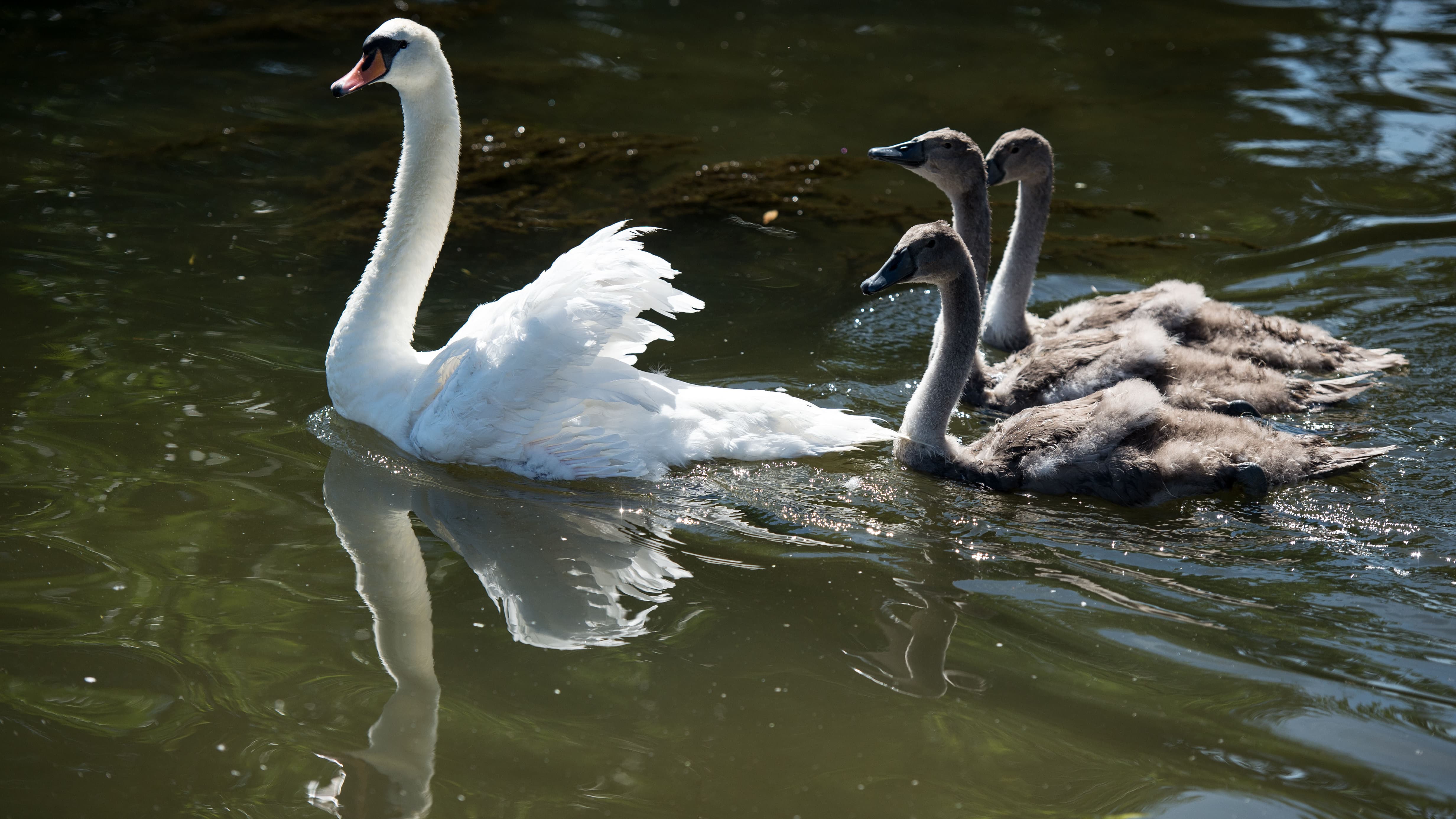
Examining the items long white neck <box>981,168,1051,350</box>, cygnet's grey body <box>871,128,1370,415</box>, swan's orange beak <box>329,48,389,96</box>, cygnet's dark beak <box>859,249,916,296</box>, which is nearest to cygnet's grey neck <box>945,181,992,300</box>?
cygnet's grey body <box>871,128,1370,415</box>

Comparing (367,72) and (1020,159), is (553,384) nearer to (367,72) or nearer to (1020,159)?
(367,72)

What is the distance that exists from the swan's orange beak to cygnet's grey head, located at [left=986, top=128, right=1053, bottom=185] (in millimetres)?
3567

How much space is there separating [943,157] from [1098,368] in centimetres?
151

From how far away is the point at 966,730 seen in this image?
4.17m

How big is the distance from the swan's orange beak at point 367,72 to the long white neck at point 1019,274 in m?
3.75

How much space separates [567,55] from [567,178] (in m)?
3.81

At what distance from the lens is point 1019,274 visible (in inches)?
299

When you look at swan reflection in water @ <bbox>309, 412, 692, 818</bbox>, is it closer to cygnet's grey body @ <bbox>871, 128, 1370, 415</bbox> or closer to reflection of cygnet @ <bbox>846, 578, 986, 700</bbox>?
reflection of cygnet @ <bbox>846, 578, 986, 700</bbox>

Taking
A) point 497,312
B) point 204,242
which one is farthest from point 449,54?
point 497,312

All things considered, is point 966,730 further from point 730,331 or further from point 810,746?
point 730,331

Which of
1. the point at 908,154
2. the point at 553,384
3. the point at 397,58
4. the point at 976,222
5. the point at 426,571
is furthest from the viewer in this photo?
the point at 976,222

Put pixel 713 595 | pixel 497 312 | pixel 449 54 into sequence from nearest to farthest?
pixel 713 595 < pixel 497 312 < pixel 449 54

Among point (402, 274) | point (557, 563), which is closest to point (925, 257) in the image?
point (557, 563)

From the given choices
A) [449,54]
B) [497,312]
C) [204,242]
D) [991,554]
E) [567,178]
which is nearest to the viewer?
[991,554]
